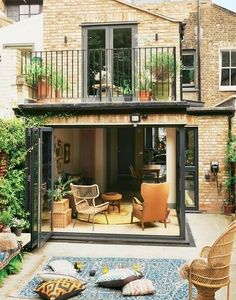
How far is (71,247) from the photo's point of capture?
7863 mm

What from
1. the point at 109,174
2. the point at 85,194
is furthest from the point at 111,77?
the point at 109,174

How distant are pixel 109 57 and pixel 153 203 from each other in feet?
14.3

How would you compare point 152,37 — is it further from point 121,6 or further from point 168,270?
point 168,270

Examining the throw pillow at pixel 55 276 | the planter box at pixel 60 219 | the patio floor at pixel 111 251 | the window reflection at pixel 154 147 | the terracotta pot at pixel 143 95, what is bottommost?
the patio floor at pixel 111 251

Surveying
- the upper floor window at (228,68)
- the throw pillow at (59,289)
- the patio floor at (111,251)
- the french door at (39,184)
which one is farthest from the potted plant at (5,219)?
the upper floor window at (228,68)

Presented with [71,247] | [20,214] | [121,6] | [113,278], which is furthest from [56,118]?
[121,6]

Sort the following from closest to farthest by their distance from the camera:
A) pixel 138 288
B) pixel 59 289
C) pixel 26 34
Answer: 1. pixel 59 289
2. pixel 138 288
3. pixel 26 34

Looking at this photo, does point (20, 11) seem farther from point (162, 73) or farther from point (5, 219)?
point (5, 219)

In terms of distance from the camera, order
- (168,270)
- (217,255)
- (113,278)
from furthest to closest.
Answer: (168,270) < (113,278) < (217,255)

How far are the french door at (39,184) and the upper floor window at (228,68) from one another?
9696 millimetres

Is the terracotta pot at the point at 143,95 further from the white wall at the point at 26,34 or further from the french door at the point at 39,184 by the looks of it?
the white wall at the point at 26,34

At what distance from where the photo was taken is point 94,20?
430 inches

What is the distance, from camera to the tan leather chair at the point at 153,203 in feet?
28.1

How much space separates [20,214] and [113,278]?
8.37 ft
